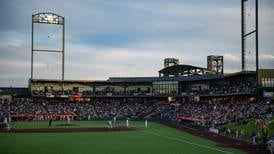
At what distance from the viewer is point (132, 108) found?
85625 mm

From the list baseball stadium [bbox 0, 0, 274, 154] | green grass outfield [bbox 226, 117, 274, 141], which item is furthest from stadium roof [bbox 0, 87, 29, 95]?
green grass outfield [bbox 226, 117, 274, 141]

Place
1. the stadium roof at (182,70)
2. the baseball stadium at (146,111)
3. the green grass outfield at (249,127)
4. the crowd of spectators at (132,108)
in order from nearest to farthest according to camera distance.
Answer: the baseball stadium at (146,111) < the green grass outfield at (249,127) < the crowd of spectators at (132,108) < the stadium roof at (182,70)

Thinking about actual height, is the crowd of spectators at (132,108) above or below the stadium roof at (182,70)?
below

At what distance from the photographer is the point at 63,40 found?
87125 mm

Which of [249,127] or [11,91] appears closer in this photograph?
[249,127]

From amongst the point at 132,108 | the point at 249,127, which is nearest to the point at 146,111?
the point at 132,108

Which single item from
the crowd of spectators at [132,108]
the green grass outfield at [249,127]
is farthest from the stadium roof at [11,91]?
the green grass outfield at [249,127]

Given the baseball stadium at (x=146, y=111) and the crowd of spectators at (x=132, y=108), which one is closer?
the baseball stadium at (x=146, y=111)

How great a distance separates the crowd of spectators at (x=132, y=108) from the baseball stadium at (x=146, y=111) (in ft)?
0.59

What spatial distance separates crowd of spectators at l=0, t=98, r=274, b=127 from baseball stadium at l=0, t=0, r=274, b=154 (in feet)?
0.59

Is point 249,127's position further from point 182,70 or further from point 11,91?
point 11,91

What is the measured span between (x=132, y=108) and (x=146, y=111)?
3576 mm

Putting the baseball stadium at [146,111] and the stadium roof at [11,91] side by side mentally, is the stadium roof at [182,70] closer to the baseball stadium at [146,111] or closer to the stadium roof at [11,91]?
the baseball stadium at [146,111]

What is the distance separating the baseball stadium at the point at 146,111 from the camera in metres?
34.9
